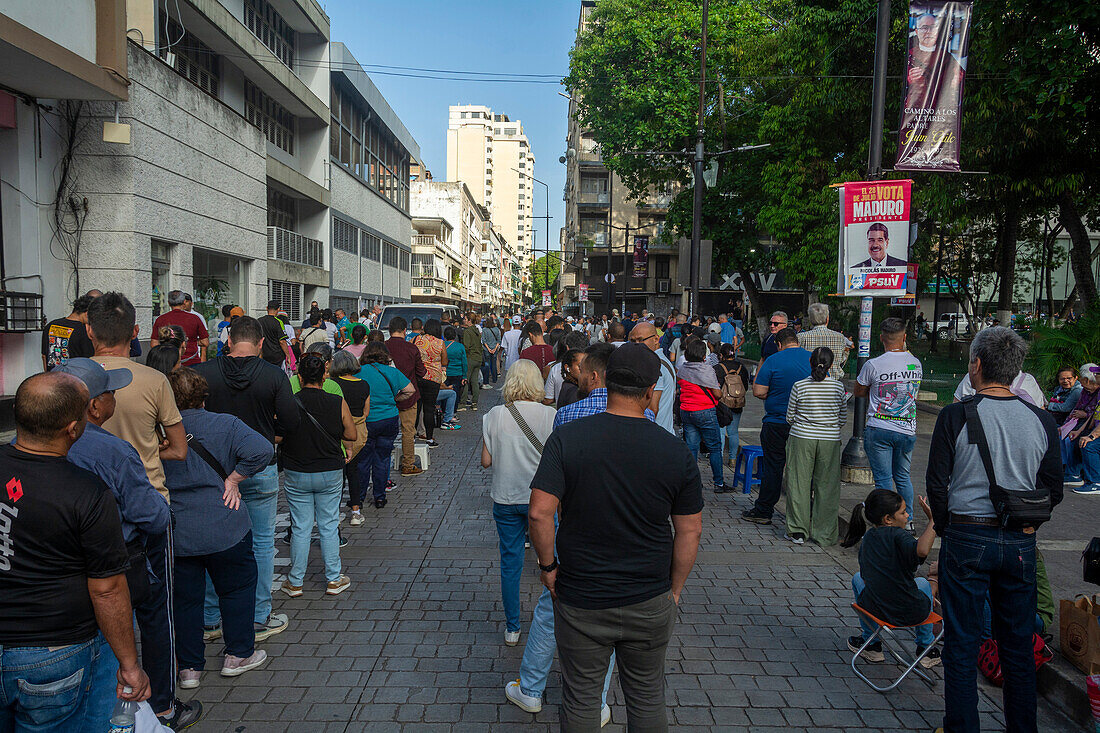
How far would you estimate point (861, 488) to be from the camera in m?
8.23

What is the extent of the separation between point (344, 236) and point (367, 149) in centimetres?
608

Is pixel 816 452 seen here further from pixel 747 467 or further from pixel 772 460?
pixel 747 467

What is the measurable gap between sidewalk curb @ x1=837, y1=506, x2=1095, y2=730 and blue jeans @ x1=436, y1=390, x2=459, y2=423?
9.38 meters

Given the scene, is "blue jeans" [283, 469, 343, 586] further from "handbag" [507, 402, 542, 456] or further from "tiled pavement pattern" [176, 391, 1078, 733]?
"handbag" [507, 402, 542, 456]

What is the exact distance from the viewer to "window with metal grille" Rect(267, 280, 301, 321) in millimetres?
20891

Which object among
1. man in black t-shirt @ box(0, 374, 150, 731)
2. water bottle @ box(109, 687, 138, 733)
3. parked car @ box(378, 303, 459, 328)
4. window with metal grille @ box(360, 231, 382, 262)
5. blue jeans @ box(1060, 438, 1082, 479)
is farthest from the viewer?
window with metal grille @ box(360, 231, 382, 262)

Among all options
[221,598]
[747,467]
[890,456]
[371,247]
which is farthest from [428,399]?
[371,247]

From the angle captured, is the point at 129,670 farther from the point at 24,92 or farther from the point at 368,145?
the point at 368,145

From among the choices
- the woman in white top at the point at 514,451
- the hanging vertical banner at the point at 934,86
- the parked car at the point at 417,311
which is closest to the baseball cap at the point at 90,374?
the woman in white top at the point at 514,451

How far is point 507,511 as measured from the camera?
14.4 feet

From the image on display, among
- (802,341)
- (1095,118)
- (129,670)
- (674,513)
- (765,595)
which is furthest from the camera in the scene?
(1095,118)

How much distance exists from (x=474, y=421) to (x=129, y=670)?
37.1 ft

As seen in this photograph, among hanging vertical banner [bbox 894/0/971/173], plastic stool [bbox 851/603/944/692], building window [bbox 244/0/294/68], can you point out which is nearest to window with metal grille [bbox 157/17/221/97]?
building window [bbox 244/0/294/68]

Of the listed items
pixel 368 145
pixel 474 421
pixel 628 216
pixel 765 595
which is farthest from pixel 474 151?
pixel 765 595
